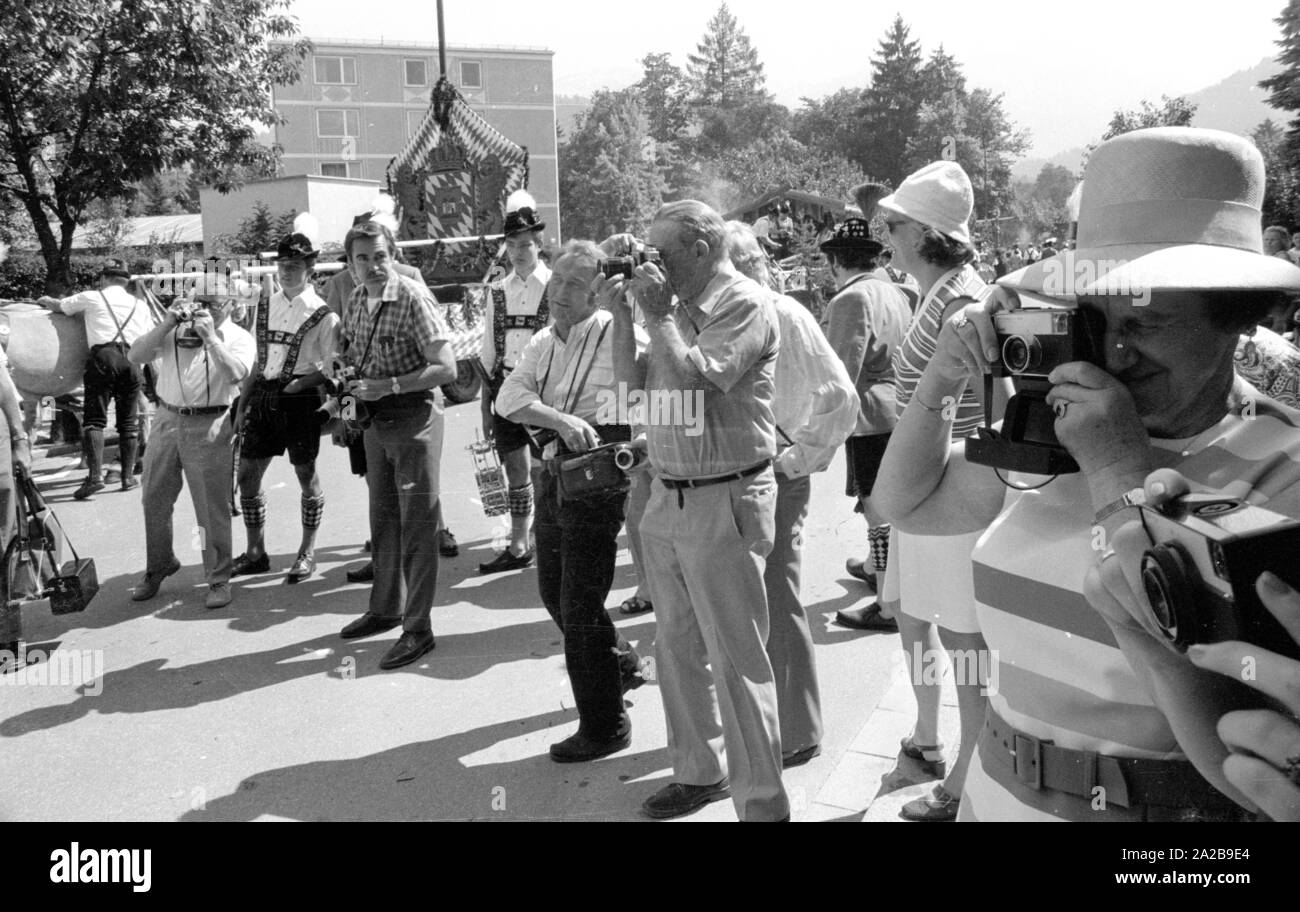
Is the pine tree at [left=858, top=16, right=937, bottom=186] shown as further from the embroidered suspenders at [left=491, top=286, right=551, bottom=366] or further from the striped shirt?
the embroidered suspenders at [left=491, top=286, right=551, bottom=366]

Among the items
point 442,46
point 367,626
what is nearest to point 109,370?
point 367,626

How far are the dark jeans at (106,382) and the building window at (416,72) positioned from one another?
3.33m

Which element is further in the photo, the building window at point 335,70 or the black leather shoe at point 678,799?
the building window at point 335,70

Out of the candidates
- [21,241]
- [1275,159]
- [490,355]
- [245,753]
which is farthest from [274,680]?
[21,241]

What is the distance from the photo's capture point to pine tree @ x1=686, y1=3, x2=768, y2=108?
11.5ft

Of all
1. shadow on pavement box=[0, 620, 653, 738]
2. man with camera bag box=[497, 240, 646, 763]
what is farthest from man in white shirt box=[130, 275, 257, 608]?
man with camera bag box=[497, 240, 646, 763]

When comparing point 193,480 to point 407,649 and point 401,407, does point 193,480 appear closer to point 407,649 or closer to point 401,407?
point 401,407

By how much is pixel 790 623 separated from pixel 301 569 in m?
3.62

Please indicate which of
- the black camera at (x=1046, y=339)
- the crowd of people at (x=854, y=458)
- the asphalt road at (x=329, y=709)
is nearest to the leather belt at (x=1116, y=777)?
the crowd of people at (x=854, y=458)

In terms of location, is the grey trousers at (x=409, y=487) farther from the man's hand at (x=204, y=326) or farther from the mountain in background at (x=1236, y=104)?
the mountain in background at (x=1236, y=104)

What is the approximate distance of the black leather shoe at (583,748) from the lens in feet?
12.4

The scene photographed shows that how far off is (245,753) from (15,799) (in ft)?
2.42

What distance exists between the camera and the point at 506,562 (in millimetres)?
6297
